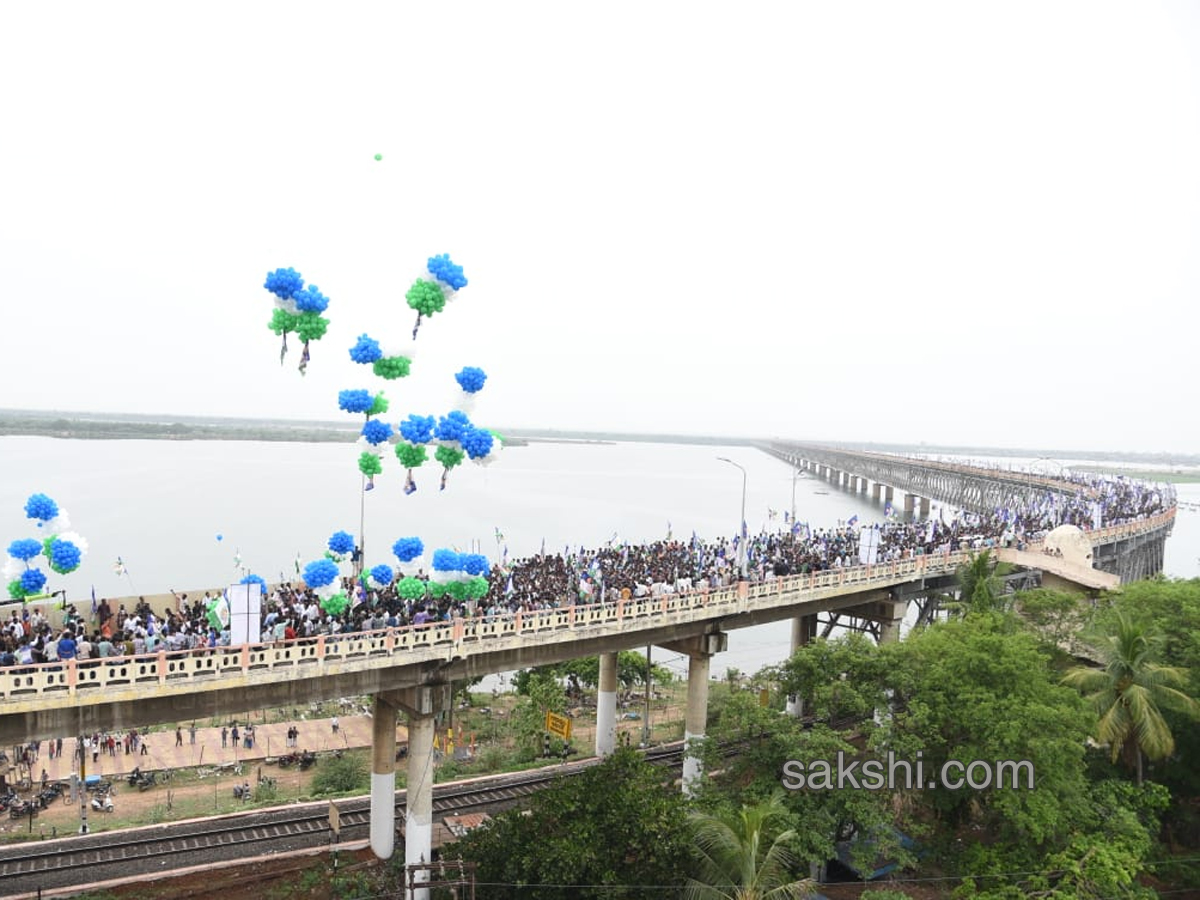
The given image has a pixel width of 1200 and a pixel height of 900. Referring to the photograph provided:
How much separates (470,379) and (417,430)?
2.15 metres

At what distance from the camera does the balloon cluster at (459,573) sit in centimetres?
2354

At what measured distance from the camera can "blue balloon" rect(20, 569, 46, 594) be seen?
21609mm

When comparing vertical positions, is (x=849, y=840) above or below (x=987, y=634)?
below

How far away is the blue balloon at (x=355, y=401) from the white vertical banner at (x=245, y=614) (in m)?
6.46

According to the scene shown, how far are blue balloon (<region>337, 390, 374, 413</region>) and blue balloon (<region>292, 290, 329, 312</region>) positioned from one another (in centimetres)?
277

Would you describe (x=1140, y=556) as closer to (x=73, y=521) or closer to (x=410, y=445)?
(x=410, y=445)

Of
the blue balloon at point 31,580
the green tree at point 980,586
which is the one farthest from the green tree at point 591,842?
the green tree at point 980,586

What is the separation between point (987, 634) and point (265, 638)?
2111 cm

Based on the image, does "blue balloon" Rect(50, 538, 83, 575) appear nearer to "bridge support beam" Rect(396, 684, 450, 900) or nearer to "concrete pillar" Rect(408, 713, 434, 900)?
"bridge support beam" Rect(396, 684, 450, 900)

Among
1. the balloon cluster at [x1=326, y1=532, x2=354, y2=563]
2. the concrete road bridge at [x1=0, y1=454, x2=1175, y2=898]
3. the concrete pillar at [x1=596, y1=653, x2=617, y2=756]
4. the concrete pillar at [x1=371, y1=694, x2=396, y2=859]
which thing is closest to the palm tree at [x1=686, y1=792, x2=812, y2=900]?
the concrete road bridge at [x1=0, y1=454, x2=1175, y2=898]

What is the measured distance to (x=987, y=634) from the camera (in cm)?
2667

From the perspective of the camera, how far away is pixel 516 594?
2823cm

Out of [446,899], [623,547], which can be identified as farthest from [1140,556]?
[446,899]

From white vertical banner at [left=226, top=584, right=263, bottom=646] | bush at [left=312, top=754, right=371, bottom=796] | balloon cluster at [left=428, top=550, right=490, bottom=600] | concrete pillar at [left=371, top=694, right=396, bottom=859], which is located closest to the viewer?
white vertical banner at [left=226, top=584, right=263, bottom=646]
